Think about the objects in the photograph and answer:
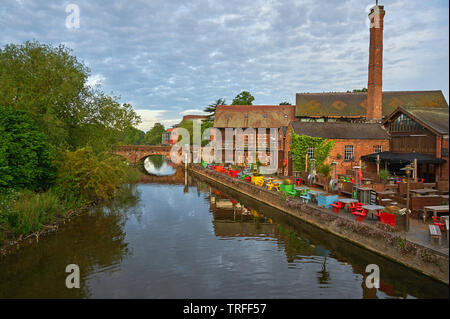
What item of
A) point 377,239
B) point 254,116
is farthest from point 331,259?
point 254,116

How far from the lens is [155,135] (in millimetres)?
112125

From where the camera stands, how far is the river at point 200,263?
8.98 metres

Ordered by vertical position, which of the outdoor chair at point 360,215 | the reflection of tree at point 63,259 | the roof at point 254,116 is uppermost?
the roof at point 254,116

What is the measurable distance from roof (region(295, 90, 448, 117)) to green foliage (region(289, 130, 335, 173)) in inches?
538

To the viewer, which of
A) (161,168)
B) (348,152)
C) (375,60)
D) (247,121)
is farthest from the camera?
(161,168)

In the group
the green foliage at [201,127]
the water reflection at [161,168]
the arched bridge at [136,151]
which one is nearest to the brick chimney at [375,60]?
the water reflection at [161,168]

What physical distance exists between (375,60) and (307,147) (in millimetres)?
10926

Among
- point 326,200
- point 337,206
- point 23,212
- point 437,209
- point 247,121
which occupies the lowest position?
point 23,212

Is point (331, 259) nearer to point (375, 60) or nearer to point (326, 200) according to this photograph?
point (326, 200)

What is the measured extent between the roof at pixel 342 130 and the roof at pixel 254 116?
13.5 metres

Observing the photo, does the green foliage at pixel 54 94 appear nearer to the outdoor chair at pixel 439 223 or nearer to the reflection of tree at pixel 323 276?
the reflection of tree at pixel 323 276

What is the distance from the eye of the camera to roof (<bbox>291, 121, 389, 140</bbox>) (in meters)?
26.6

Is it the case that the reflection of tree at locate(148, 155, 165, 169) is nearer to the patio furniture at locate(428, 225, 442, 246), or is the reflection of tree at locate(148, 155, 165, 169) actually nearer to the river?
the river
